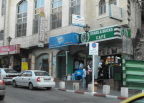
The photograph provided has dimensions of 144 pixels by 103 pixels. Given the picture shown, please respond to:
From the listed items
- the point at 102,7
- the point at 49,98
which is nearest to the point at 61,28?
the point at 102,7

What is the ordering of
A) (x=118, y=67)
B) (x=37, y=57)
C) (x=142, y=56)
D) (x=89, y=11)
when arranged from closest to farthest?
(x=118, y=67), (x=142, y=56), (x=89, y=11), (x=37, y=57)

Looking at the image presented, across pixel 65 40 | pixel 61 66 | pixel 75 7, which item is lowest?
pixel 61 66

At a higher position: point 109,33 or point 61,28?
point 61,28

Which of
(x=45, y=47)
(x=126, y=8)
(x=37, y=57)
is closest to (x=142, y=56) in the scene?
(x=126, y=8)

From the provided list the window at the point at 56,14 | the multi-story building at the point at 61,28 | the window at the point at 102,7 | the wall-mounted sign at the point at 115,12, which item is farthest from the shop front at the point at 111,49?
the window at the point at 56,14

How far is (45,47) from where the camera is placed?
29406mm

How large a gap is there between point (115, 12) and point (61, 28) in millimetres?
8282

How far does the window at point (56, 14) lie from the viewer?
27500mm

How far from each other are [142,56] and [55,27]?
35.7 feet

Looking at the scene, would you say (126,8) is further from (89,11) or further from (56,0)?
(56,0)

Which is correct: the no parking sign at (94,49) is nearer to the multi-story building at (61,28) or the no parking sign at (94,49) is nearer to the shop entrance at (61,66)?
the multi-story building at (61,28)

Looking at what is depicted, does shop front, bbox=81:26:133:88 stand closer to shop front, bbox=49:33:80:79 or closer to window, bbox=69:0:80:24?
shop front, bbox=49:33:80:79

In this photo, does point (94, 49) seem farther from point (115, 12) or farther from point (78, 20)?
point (78, 20)

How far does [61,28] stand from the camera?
26.7 metres
